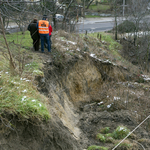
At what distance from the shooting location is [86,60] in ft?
36.4

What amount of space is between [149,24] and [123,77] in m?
7.49

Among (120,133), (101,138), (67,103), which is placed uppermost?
(67,103)

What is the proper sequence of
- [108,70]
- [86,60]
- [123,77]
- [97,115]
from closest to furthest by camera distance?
1. [97,115]
2. [86,60]
3. [108,70]
4. [123,77]

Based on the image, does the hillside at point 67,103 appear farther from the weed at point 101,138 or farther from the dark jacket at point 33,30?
the dark jacket at point 33,30

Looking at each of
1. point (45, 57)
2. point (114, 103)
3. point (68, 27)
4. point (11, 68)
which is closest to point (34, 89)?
point (11, 68)

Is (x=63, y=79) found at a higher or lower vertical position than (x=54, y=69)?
lower

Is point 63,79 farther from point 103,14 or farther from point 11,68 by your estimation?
point 103,14

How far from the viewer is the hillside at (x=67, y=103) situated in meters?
3.84

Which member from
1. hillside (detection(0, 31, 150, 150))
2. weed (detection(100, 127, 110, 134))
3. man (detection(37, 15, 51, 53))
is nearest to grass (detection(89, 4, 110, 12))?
hillside (detection(0, 31, 150, 150))

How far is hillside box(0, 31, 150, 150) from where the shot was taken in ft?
12.6

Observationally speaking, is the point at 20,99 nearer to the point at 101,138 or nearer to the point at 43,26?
the point at 101,138

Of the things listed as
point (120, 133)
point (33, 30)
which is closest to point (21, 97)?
point (120, 133)

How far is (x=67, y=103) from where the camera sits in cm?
794

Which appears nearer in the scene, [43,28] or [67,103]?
[67,103]
